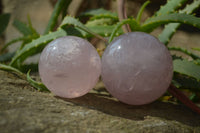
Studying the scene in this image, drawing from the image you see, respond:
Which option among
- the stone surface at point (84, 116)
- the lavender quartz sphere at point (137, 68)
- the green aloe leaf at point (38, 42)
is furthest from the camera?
the green aloe leaf at point (38, 42)

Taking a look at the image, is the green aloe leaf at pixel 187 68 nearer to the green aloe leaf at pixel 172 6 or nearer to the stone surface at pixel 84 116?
the stone surface at pixel 84 116

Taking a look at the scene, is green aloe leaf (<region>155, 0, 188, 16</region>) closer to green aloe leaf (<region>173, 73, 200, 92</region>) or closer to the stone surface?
green aloe leaf (<region>173, 73, 200, 92</region>)

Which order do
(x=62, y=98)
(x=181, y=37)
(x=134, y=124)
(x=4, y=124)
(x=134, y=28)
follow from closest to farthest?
(x=4, y=124) → (x=134, y=124) → (x=62, y=98) → (x=134, y=28) → (x=181, y=37)

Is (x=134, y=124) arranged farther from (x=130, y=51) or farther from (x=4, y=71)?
(x=4, y=71)

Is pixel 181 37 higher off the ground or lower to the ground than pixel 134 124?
higher

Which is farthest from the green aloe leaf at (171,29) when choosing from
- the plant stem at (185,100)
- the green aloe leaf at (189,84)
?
the plant stem at (185,100)

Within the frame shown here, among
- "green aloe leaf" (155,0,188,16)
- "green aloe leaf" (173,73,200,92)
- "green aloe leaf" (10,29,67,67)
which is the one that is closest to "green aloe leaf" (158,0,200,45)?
"green aloe leaf" (155,0,188,16)

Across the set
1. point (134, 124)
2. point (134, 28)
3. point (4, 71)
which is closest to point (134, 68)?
point (134, 124)

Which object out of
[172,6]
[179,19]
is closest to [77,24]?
[179,19]
